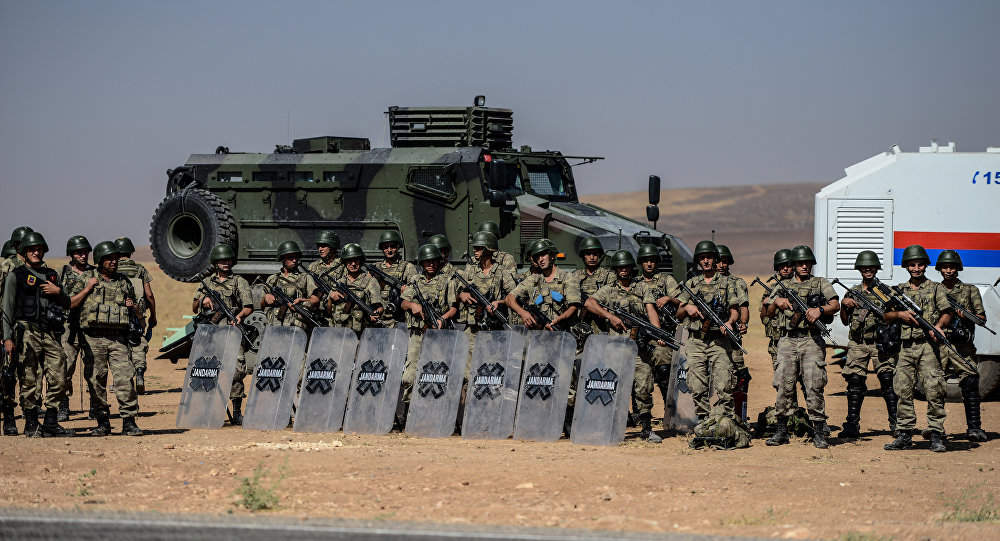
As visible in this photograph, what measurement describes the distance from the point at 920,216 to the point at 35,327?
10.1 m

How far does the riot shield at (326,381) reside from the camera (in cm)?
1180

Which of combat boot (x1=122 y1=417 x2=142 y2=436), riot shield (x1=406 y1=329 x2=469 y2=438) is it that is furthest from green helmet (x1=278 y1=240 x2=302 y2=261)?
combat boot (x1=122 y1=417 x2=142 y2=436)

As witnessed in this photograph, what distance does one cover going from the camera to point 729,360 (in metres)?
11.1

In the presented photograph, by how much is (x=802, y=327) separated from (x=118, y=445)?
241 inches

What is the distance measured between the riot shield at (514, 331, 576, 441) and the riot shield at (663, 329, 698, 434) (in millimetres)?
1198

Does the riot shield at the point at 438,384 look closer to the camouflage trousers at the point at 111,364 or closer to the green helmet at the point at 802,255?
the camouflage trousers at the point at 111,364

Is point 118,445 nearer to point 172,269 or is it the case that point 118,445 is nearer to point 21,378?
point 21,378

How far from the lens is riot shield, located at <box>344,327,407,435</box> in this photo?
11.7 meters

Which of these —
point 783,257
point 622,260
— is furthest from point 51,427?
point 783,257

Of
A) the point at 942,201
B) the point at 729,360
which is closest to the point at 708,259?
the point at 729,360

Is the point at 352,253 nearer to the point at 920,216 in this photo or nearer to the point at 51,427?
the point at 51,427

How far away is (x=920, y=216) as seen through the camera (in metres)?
15.0

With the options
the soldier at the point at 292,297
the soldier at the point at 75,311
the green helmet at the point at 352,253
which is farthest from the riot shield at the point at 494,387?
the soldier at the point at 75,311

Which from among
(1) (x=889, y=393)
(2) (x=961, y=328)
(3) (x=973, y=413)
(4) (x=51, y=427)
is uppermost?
(2) (x=961, y=328)
